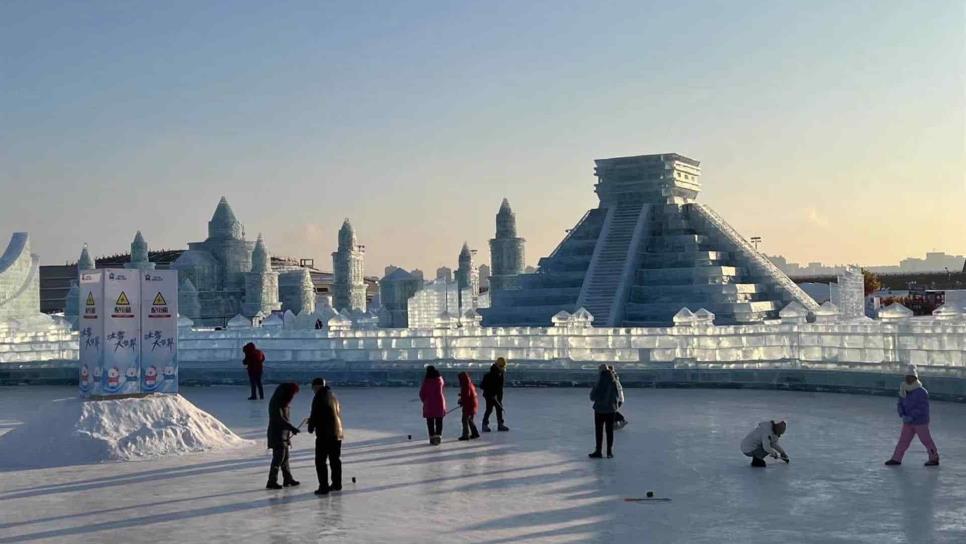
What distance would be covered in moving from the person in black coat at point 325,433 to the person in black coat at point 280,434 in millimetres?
380

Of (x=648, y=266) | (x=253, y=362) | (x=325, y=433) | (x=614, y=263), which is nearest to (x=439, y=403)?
(x=325, y=433)

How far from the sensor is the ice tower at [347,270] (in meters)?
127

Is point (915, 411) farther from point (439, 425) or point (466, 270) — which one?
point (466, 270)

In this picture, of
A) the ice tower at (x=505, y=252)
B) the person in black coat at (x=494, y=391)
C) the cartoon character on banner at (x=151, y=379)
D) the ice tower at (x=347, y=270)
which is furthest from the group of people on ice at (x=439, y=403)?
the ice tower at (x=347, y=270)

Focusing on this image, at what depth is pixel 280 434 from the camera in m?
13.2

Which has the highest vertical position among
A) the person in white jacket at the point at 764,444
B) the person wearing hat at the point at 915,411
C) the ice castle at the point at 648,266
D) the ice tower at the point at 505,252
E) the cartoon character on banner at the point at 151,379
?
the ice tower at the point at 505,252

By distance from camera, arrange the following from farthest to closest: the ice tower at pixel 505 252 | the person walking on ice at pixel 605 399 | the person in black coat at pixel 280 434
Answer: the ice tower at pixel 505 252 → the person walking on ice at pixel 605 399 → the person in black coat at pixel 280 434

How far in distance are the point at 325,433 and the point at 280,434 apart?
673 mm

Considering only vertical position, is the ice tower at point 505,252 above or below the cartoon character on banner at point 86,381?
above

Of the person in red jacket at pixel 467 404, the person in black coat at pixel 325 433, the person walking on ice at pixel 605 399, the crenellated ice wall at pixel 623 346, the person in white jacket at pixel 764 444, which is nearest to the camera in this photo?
the person in black coat at pixel 325 433

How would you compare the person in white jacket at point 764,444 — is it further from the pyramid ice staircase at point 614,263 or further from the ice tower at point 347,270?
the ice tower at point 347,270

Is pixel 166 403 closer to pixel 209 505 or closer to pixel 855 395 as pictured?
pixel 209 505

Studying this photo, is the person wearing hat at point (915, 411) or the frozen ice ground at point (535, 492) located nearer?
the frozen ice ground at point (535, 492)

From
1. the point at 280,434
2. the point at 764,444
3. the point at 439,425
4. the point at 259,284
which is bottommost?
the point at 764,444
